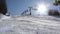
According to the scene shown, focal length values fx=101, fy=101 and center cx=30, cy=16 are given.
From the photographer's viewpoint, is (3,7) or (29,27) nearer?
(29,27)

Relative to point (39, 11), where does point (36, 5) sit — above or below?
above

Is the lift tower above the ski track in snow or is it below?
above

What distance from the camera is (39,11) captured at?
11.1 feet

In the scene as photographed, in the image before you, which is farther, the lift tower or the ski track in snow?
the lift tower

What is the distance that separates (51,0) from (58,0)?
0.88 feet

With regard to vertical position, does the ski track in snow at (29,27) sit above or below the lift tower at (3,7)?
below

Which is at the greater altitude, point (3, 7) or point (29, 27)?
point (3, 7)

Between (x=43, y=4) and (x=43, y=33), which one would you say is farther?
(x=43, y=4)

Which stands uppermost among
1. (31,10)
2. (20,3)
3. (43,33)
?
(20,3)

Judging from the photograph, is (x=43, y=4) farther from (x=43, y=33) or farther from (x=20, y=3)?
(x=43, y=33)

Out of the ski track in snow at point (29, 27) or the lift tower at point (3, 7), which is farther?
the lift tower at point (3, 7)

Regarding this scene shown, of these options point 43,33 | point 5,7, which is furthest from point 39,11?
point 43,33

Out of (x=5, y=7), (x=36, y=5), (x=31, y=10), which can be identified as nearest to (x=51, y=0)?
(x=36, y=5)

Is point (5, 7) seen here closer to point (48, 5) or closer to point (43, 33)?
point (48, 5)
